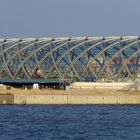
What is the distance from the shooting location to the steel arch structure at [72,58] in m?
160

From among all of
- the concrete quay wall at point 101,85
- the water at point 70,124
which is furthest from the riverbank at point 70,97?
the water at point 70,124

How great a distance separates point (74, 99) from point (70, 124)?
4451 cm

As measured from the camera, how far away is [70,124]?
292 feet

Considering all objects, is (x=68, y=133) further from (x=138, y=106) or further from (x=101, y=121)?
(x=138, y=106)

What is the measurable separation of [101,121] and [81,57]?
236 ft

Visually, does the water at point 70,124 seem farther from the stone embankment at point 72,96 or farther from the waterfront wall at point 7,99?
the waterfront wall at point 7,99

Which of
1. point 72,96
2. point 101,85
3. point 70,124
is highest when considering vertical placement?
point 101,85

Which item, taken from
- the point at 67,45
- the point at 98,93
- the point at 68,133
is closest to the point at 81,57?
the point at 67,45

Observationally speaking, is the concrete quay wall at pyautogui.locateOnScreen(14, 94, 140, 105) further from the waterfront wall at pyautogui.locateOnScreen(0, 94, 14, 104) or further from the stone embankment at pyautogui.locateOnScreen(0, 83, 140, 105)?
the waterfront wall at pyautogui.locateOnScreen(0, 94, 14, 104)

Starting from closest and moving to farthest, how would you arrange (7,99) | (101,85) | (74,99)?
1. (74,99)
2. (7,99)
3. (101,85)

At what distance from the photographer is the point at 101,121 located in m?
93.5

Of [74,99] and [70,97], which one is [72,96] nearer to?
[70,97]

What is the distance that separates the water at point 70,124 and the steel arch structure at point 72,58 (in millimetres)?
45672

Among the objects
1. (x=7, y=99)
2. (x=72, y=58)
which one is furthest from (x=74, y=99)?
(x=72, y=58)
